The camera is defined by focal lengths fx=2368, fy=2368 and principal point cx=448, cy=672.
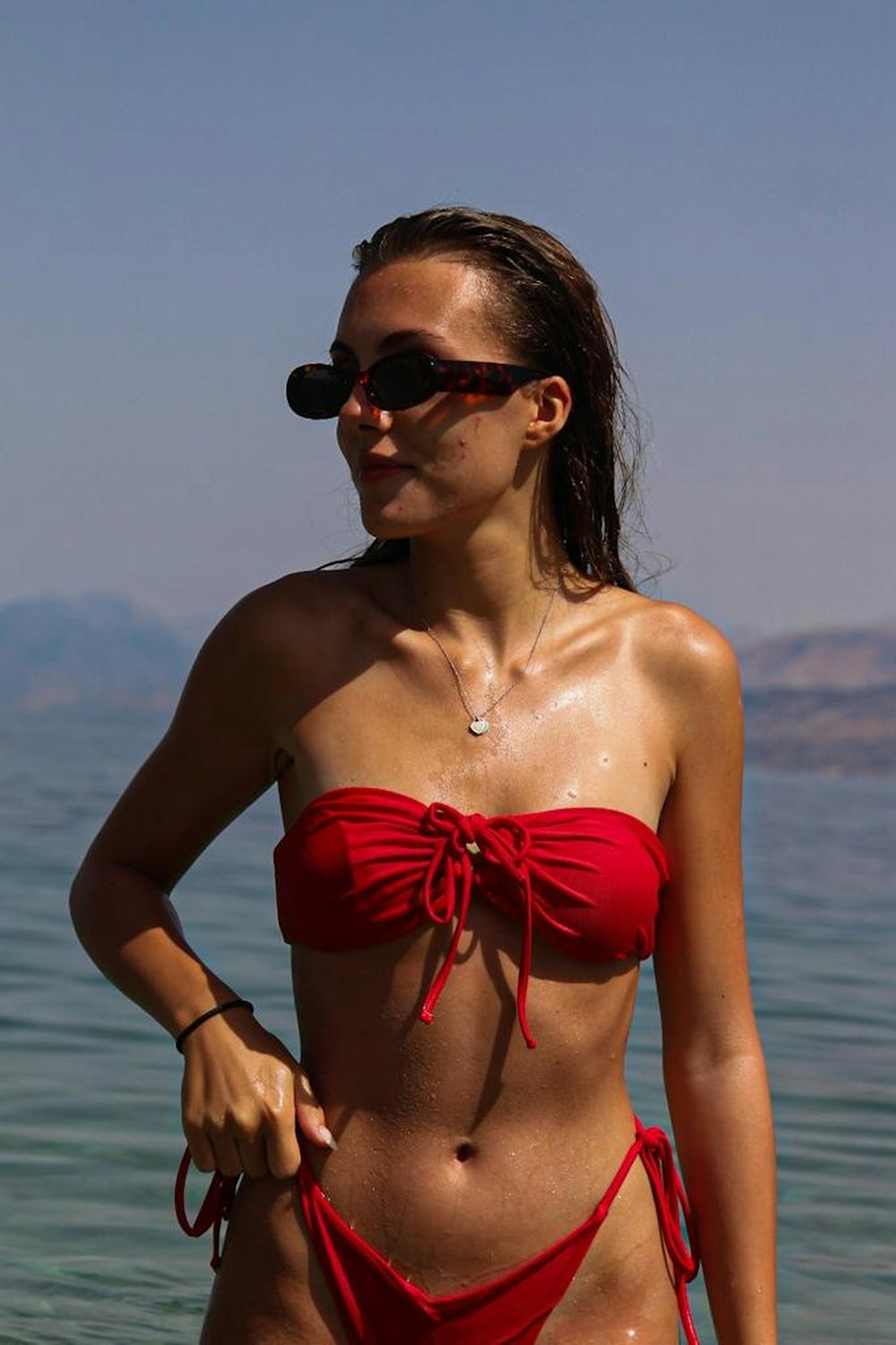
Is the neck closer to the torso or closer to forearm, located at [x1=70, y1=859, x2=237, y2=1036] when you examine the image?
the torso

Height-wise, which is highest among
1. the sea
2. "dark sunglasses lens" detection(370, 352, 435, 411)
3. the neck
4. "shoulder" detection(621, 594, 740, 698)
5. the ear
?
"dark sunglasses lens" detection(370, 352, 435, 411)

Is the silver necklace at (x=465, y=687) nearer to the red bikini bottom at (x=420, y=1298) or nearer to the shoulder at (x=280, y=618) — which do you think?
the shoulder at (x=280, y=618)

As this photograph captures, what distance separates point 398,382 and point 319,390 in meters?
0.11

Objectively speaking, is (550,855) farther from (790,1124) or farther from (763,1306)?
(790,1124)

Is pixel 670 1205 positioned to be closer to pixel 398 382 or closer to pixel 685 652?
pixel 685 652

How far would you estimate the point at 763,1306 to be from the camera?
2.79 meters

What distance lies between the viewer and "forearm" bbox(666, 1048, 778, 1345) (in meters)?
2.79

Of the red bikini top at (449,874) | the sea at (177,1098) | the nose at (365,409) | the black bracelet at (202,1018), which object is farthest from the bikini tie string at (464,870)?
the sea at (177,1098)

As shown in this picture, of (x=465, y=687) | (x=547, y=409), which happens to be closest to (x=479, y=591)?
(x=465, y=687)

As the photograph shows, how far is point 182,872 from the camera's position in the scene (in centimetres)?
291

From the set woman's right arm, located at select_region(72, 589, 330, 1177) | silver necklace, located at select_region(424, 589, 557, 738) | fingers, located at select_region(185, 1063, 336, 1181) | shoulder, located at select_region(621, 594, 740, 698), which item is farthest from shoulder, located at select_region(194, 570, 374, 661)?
fingers, located at select_region(185, 1063, 336, 1181)

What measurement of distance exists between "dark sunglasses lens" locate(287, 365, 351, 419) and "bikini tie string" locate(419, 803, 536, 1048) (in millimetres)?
497

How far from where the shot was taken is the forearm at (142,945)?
108 inches

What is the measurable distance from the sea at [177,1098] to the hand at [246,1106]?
8.13 ft
